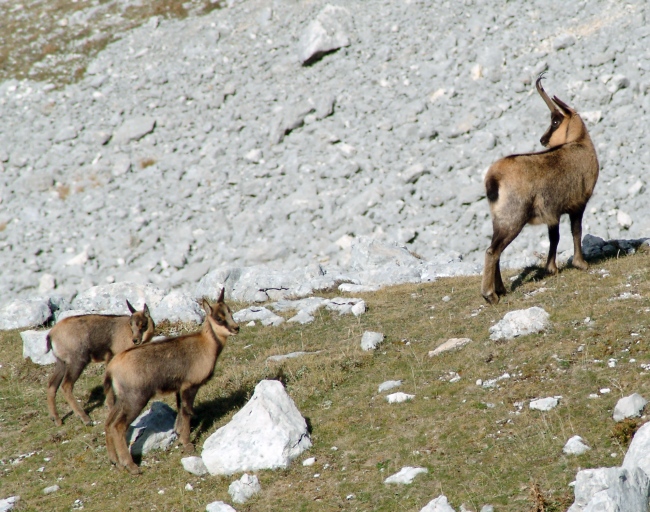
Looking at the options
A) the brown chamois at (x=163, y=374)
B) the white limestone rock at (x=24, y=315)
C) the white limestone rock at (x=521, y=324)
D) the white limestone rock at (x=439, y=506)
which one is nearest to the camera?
the white limestone rock at (x=439, y=506)

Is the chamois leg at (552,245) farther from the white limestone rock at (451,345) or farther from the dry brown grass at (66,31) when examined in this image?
the dry brown grass at (66,31)

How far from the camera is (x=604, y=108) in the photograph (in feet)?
81.7

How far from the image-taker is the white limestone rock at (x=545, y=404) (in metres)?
8.59

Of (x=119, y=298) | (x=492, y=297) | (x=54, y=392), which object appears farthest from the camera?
(x=119, y=298)

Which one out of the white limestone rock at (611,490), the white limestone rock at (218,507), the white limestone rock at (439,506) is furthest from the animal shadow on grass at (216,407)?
the white limestone rock at (611,490)

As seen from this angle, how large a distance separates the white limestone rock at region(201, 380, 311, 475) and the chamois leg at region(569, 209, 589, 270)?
7.04 metres

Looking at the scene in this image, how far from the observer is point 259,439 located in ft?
29.2

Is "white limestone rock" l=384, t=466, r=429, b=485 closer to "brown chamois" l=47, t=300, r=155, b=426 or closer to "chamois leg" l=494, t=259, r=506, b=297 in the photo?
"brown chamois" l=47, t=300, r=155, b=426

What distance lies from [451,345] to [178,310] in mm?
7056

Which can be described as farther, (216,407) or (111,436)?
(216,407)

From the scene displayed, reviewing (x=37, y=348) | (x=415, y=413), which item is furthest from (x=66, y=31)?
(x=415, y=413)

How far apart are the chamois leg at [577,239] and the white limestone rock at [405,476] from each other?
23.8ft

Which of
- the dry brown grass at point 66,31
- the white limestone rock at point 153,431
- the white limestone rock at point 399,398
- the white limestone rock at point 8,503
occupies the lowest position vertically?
the white limestone rock at point 399,398

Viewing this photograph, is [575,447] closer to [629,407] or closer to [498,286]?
[629,407]
